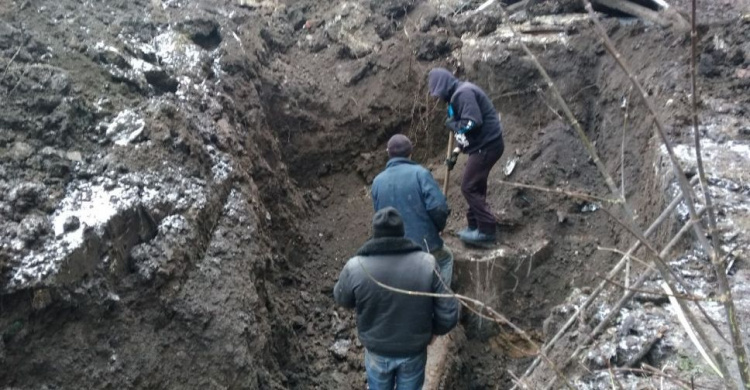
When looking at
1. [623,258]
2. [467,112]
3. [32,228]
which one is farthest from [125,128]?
[623,258]

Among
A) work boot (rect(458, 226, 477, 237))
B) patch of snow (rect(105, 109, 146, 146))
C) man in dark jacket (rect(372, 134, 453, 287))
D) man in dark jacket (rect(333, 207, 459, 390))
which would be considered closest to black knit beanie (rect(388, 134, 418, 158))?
man in dark jacket (rect(372, 134, 453, 287))

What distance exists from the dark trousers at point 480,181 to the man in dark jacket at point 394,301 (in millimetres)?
1967

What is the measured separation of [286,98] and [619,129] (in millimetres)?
3664

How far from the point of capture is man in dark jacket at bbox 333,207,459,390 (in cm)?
400

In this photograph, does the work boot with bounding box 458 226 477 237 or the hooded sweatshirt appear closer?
the hooded sweatshirt

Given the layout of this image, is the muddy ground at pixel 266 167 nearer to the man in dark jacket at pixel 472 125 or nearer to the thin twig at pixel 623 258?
the thin twig at pixel 623 258

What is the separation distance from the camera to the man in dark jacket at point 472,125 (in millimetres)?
5609

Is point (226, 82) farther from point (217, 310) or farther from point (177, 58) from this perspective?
point (217, 310)

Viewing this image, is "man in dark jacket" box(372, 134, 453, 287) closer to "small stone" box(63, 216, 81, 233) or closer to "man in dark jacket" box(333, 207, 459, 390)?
"man in dark jacket" box(333, 207, 459, 390)

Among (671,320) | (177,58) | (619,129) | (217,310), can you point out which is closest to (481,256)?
(619,129)

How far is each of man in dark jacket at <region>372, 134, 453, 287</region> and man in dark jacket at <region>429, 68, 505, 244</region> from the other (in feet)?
2.26

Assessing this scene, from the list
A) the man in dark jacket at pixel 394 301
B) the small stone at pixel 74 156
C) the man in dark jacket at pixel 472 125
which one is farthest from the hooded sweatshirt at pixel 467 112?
the small stone at pixel 74 156

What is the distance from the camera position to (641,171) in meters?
6.09

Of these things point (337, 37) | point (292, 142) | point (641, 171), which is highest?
point (337, 37)
